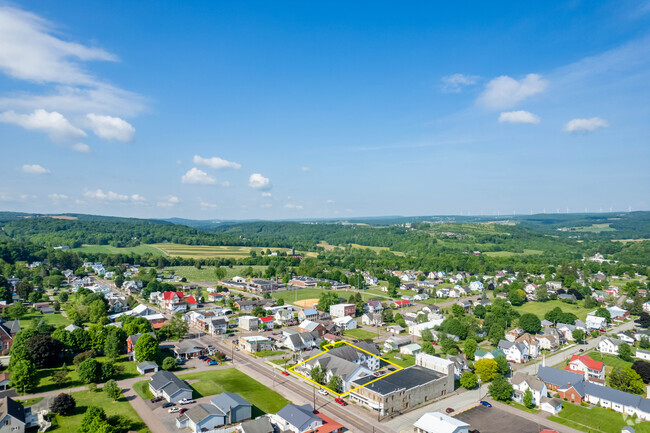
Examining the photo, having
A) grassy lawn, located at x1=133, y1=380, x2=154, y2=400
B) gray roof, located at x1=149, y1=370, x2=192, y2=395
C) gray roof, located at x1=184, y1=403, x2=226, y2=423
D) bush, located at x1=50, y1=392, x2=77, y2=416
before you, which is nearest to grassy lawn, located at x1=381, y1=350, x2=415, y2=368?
gray roof, located at x1=184, y1=403, x2=226, y2=423

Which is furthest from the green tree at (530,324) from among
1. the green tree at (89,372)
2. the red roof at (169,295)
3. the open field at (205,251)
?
the open field at (205,251)

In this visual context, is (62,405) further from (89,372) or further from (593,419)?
(593,419)

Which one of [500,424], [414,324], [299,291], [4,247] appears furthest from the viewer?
[4,247]

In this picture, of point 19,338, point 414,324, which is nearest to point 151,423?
point 19,338

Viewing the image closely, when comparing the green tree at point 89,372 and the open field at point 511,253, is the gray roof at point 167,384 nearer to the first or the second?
the green tree at point 89,372

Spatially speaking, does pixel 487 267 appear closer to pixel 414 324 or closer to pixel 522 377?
pixel 414 324

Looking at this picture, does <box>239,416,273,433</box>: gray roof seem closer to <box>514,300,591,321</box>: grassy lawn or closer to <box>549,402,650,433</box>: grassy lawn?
<box>549,402,650,433</box>: grassy lawn
